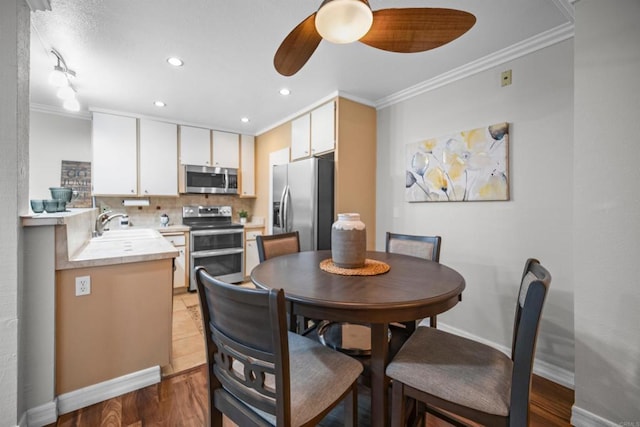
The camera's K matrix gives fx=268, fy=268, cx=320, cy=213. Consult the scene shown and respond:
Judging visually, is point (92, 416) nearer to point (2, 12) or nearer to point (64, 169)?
point (2, 12)

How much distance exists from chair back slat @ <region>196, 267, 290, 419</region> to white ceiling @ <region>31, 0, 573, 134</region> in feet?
5.63

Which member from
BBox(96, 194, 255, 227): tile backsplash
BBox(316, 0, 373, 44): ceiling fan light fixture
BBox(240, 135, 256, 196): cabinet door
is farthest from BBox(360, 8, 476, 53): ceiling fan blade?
BBox(96, 194, 255, 227): tile backsplash

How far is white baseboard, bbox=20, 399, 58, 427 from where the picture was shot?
141cm

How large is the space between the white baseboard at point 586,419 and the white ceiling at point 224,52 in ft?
7.56

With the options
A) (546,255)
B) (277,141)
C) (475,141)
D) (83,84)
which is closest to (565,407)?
(546,255)

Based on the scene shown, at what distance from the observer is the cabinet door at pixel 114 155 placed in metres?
3.36

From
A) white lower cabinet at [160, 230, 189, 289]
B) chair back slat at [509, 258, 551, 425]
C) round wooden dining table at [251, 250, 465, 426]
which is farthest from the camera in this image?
white lower cabinet at [160, 230, 189, 289]

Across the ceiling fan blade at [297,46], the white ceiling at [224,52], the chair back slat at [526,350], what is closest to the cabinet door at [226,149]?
the white ceiling at [224,52]

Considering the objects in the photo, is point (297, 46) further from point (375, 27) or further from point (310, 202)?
point (310, 202)

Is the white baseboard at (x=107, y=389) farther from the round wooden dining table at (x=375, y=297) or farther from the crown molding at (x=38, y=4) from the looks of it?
the crown molding at (x=38, y=4)

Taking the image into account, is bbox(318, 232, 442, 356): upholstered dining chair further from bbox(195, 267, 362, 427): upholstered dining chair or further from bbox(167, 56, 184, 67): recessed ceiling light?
bbox(167, 56, 184, 67): recessed ceiling light

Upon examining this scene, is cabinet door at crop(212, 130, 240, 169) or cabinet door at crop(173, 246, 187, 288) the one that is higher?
cabinet door at crop(212, 130, 240, 169)

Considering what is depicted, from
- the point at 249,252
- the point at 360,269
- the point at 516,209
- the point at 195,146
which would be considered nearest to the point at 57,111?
the point at 195,146

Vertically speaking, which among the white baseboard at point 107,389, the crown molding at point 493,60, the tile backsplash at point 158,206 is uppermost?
the crown molding at point 493,60
